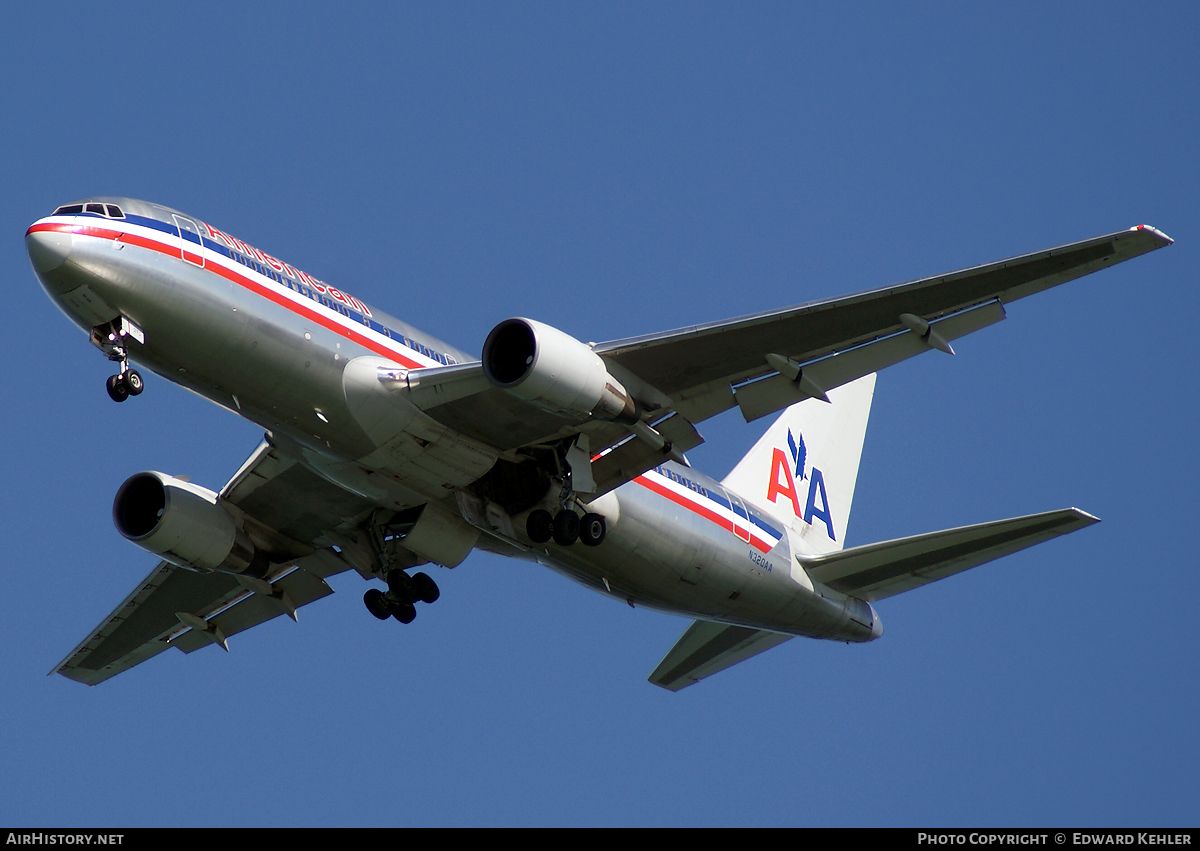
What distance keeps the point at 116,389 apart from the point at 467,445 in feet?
20.8

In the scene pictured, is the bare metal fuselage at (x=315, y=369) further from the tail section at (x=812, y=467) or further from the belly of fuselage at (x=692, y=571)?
the tail section at (x=812, y=467)

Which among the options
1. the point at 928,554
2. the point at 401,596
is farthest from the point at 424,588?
the point at 928,554

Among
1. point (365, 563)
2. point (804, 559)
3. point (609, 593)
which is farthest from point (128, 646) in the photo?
point (804, 559)

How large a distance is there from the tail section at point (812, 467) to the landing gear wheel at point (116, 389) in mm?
15898

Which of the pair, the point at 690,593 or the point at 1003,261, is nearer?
the point at 1003,261

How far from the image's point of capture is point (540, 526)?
91.8 ft

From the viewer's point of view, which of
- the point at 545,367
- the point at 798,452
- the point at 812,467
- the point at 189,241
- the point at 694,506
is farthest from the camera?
the point at 812,467

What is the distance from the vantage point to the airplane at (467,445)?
24.4 metres

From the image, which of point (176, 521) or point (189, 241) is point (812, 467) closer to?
point (176, 521)

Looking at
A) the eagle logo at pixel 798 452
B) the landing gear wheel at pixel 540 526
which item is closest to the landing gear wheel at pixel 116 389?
the landing gear wheel at pixel 540 526

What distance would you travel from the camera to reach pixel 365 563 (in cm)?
3105

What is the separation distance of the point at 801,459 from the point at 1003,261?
14077mm

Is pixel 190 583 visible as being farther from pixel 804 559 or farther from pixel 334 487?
pixel 804 559
